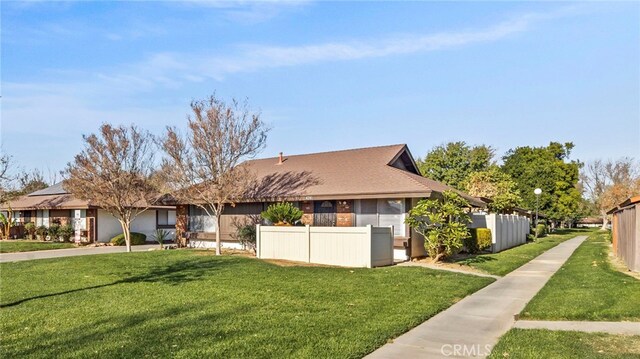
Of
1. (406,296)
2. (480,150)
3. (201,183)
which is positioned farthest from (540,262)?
(480,150)

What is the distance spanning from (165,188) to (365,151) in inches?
370

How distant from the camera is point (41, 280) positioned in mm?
13023

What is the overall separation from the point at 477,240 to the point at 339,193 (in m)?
7.22

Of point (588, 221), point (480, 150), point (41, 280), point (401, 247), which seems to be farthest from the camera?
point (588, 221)

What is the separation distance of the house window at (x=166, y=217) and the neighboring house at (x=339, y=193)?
10284mm

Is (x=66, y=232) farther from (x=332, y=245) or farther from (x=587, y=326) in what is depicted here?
(x=587, y=326)

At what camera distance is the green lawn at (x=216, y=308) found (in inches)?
256

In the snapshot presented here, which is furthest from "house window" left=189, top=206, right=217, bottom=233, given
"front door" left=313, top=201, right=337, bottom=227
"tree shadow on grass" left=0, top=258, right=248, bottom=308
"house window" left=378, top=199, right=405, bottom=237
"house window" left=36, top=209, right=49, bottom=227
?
"house window" left=36, top=209, right=49, bottom=227

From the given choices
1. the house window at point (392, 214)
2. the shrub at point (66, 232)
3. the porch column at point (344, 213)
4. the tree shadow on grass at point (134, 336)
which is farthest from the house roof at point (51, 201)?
the tree shadow on grass at point (134, 336)

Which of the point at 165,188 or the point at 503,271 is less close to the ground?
the point at 165,188

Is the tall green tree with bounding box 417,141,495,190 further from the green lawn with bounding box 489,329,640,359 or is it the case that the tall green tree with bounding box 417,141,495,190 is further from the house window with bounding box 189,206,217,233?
the green lawn with bounding box 489,329,640,359

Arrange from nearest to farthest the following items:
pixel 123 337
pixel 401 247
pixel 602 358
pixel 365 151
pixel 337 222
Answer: pixel 602 358 < pixel 123 337 < pixel 401 247 < pixel 337 222 < pixel 365 151

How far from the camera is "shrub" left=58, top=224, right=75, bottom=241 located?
3071cm

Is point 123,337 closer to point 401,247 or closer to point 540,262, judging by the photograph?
point 401,247
